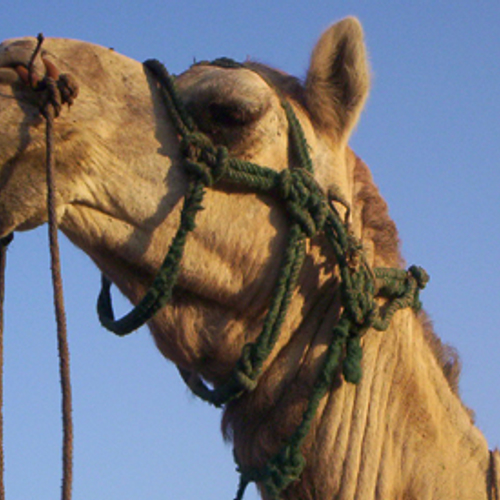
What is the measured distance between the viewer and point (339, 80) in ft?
15.5

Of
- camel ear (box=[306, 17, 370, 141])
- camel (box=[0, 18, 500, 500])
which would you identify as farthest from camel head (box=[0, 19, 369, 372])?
camel ear (box=[306, 17, 370, 141])

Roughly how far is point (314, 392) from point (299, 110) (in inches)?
54.9

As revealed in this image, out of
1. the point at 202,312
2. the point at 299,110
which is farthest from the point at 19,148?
the point at 299,110

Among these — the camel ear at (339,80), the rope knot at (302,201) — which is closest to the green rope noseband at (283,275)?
the rope knot at (302,201)

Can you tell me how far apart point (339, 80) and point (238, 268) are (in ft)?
3.85

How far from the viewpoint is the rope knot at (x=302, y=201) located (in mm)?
4184

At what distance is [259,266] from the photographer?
4203 mm

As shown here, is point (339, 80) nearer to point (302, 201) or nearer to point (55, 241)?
point (302, 201)

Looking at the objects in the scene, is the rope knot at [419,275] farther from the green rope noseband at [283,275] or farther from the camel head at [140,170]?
the camel head at [140,170]

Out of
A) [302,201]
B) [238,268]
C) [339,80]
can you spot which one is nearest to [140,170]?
[238,268]

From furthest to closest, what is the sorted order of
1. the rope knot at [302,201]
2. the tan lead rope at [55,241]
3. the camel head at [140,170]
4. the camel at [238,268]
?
the rope knot at [302,201] → the camel at [238,268] → the camel head at [140,170] → the tan lead rope at [55,241]

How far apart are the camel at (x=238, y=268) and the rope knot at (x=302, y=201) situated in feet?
0.32

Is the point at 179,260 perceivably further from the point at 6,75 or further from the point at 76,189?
the point at 6,75

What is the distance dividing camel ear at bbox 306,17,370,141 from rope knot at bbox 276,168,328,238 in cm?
55
